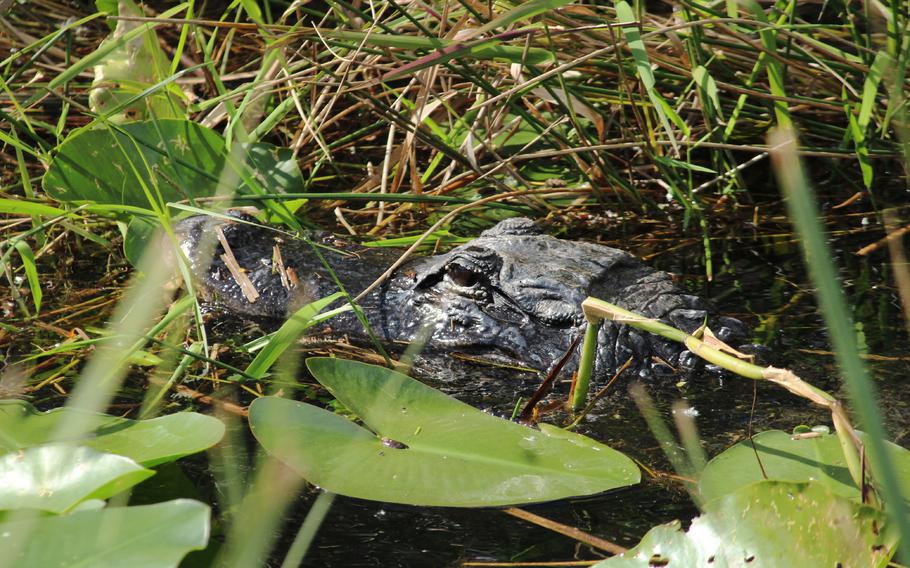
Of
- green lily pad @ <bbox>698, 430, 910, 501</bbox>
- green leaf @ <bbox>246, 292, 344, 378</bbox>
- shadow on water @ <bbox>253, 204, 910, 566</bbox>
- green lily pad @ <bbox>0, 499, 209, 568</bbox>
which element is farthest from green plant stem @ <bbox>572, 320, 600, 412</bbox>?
green lily pad @ <bbox>0, 499, 209, 568</bbox>

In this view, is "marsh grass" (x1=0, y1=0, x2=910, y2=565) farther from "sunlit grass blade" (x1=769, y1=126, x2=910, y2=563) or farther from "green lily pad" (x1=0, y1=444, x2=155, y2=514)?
"sunlit grass blade" (x1=769, y1=126, x2=910, y2=563)

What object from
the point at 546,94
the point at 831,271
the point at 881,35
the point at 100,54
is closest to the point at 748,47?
the point at 881,35

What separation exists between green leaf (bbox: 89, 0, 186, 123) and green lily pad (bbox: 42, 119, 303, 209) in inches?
9.6

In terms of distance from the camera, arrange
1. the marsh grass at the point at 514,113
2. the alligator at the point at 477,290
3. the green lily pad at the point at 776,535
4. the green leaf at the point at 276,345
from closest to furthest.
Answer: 1. the green lily pad at the point at 776,535
2. the green leaf at the point at 276,345
3. the alligator at the point at 477,290
4. the marsh grass at the point at 514,113

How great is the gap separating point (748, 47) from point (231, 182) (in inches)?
69.7

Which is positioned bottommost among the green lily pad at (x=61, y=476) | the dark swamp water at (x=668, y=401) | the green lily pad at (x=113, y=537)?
the dark swamp water at (x=668, y=401)

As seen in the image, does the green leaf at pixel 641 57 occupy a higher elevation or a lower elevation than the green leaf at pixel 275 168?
higher

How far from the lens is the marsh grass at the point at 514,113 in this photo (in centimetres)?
285

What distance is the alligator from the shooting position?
2.50 meters

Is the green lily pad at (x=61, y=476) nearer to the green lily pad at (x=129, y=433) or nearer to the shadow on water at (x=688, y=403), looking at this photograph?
the green lily pad at (x=129, y=433)

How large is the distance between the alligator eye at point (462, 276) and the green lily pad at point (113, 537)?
1491mm

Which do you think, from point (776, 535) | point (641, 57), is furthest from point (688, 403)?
point (641, 57)

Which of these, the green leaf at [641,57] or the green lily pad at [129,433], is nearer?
the green lily pad at [129,433]

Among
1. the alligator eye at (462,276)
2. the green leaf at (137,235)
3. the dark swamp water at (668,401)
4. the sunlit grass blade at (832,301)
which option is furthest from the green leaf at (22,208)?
the sunlit grass blade at (832,301)
